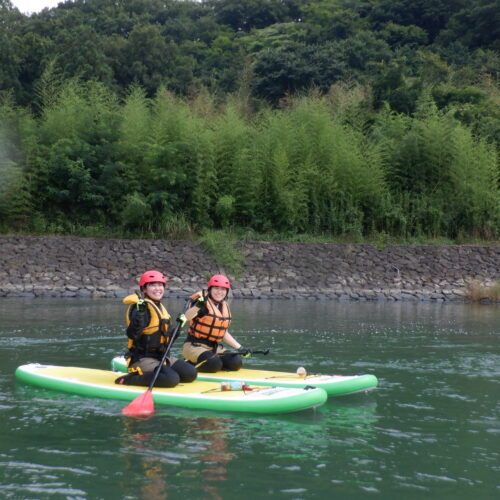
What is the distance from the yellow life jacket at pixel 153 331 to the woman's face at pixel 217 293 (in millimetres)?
700

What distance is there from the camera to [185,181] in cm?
2100

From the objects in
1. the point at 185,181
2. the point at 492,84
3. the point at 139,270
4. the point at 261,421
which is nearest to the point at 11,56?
the point at 185,181

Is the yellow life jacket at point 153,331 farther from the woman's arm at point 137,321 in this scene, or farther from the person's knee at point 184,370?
the person's knee at point 184,370

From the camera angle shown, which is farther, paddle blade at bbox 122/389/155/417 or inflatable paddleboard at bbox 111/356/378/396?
inflatable paddleboard at bbox 111/356/378/396

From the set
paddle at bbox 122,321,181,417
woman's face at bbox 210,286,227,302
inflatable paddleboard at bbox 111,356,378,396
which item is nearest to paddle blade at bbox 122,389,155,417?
paddle at bbox 122,321,181,417

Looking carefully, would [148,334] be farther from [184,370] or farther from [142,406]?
[142,406]

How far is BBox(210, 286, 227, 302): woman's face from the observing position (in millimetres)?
7473

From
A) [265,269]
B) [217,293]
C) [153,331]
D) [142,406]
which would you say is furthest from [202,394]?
[265,269]

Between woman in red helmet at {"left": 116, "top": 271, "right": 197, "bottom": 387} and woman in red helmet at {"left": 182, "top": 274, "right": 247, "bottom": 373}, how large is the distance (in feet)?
2.04

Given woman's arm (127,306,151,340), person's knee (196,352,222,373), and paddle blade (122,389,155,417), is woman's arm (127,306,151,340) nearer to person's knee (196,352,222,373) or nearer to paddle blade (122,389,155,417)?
paddle blade (122,389,155,417)

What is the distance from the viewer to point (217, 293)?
24.5ft

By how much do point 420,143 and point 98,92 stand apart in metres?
10.4

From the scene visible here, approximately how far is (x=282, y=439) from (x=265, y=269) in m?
14.1

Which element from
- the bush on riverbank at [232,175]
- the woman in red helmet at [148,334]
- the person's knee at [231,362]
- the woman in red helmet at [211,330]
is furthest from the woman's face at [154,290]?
the bush on riverbank at [232,175]
